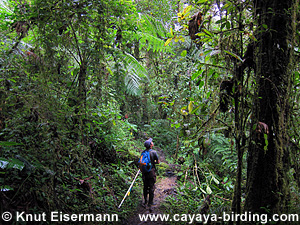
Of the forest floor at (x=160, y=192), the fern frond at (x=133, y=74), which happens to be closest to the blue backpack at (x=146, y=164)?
the forest floor at (x=160, y=192)

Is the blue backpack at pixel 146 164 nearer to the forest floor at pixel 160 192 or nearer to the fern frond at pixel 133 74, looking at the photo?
the forest floor at pixel 160 192

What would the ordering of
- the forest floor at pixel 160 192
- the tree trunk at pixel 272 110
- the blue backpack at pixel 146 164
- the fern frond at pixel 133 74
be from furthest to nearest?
the fern frond at pixel 133 74
the blue backpack at pixel 146 164
the forest floor at pixel 160 192
the tree trunk at pixel 272 110

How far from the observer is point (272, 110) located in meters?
2.03

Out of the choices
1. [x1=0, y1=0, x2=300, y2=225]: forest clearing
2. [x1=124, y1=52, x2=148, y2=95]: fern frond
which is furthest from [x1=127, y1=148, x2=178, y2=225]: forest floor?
[x1=124, y1=52, x2=148, y2=95]: fern frond

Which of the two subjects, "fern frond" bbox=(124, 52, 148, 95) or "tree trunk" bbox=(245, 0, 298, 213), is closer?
"tree trunk" bbox=(245, 0, 298, 213)

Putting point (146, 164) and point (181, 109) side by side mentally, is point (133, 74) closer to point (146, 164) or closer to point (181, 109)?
point (146, 164)

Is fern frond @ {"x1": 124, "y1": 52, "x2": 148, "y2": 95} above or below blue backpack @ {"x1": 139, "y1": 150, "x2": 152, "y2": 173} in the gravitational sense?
above

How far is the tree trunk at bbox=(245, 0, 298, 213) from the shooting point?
79.3 inches

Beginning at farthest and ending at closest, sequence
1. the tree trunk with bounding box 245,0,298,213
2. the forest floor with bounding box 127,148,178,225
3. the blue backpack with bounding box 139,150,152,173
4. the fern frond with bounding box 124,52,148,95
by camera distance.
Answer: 1. the fern frond with bounding box 124,52,148,95
2. the blue backpack with bounding box 139,150,152,173
3. the forest floor with bounding box 127,148,178,225
4. the tree trunk with bounding box 245,0,298,213

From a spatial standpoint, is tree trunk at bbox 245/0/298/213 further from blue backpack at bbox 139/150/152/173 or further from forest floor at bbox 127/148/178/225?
blue backpack at bbox 139/150/152/173

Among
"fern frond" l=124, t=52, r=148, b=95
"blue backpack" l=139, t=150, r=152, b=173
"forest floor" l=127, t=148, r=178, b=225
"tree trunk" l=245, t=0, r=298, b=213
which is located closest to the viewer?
"tree trunk" l=245, t=0, r=298, b=213

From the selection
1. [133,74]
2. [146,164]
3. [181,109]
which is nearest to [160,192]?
[146,164]

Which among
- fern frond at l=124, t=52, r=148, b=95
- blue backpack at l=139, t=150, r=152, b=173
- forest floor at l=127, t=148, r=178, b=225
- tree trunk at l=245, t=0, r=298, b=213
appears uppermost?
fern frond at l=124, t=52, r=148, b=95

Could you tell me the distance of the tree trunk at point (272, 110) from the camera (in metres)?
2.01
